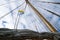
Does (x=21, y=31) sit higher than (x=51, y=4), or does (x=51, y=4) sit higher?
(x=21, y=31)

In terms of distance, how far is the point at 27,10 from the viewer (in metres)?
3.55

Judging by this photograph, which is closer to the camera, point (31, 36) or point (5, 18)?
point (31, 36)

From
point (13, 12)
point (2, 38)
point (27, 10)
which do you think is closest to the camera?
point (2, 38)

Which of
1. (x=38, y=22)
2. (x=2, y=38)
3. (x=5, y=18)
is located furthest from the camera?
(x=5, y=18)

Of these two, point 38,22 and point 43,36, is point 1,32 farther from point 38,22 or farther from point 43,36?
point 38,22

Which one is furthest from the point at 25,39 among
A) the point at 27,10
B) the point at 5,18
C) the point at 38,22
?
the point at 27,10

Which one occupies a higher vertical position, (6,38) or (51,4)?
(6,38)

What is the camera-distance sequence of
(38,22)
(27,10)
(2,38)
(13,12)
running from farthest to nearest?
(27,10) → (13,12) → (38,22) → (2,38)

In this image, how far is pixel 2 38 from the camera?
892 mm

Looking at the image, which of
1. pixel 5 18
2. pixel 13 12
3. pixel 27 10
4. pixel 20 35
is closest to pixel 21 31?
pixel 20 35

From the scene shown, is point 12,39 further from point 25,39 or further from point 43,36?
point 43,36

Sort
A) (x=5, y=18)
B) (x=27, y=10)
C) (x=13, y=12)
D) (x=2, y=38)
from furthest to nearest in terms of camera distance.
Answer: (x=27, y=10), (x=13, y=12), (x=5, y=18), (x=2, y=38)

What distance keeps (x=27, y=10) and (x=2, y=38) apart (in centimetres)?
268

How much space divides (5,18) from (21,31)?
187cm
